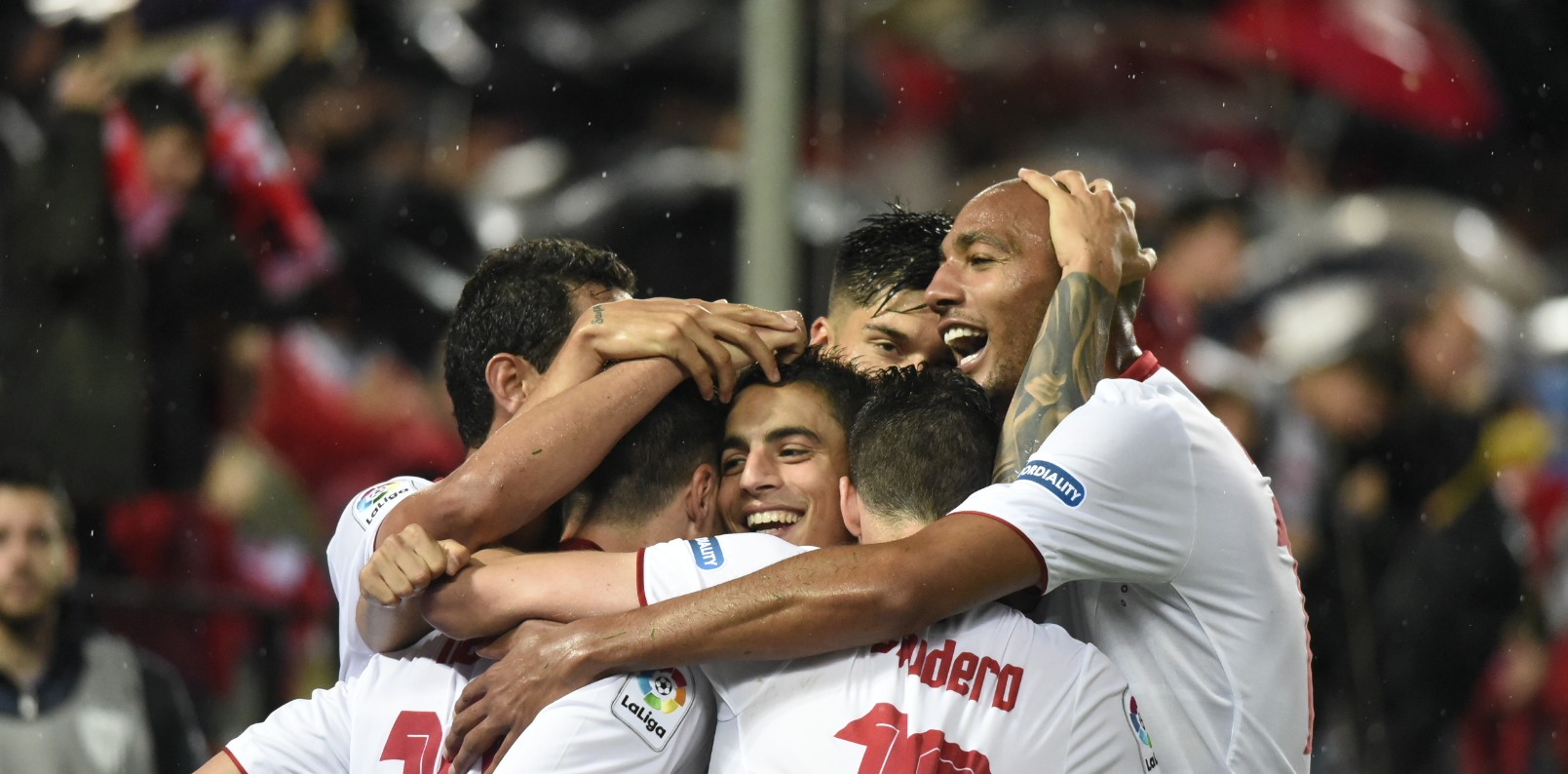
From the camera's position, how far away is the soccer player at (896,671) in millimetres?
2295

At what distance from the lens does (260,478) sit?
6336mm

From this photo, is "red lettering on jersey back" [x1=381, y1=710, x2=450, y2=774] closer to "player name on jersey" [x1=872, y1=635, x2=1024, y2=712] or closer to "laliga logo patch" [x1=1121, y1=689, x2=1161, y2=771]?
"player name on jersey" [x1=872, y1=635, x2=1024, y2=712]

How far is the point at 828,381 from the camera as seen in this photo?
2797 millimetres

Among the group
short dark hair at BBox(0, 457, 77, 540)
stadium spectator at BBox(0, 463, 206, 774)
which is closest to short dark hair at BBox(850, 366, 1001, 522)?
stadium spectator at BBox(0, 463, 206, 774)

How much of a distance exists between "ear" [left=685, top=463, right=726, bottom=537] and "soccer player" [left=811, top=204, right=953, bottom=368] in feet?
1.99

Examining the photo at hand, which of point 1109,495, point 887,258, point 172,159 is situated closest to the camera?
point 1109,495

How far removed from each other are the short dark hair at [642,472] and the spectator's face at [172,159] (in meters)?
4.20

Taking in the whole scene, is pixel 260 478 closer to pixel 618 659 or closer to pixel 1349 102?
pixel 618 659

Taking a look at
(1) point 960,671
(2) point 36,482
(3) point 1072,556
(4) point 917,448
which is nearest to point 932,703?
(1) point 960,671

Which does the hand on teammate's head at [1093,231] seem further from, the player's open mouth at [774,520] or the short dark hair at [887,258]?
the player's open mouth at [774,520]

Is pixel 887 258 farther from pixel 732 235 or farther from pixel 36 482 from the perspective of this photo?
pixel 732 235

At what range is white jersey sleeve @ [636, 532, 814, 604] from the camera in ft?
8.04

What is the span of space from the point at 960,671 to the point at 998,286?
2.89 feet

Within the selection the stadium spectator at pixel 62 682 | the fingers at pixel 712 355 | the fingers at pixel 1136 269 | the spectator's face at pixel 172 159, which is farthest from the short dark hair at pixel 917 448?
the spectator's face at pixel 172 159
